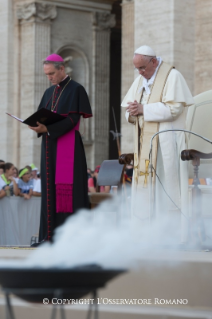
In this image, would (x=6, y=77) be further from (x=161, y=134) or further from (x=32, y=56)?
(x=161, y=134)

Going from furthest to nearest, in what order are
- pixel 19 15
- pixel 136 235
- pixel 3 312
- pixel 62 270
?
1. pixel 19 15
2. pixel 3 312
3. pixel 136 235
4. pixel 62 270

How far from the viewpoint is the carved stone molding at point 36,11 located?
1706 cm

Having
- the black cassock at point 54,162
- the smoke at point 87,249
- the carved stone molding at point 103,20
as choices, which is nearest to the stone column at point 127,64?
the carved stone molding at point 103,20

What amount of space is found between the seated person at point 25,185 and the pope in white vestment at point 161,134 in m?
5.48

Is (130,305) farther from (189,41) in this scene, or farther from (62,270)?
(189,41)

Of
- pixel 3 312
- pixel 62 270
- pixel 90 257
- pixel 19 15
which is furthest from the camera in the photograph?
pixel 19 15

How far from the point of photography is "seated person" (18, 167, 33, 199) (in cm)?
1199

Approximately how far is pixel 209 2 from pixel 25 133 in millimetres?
6663

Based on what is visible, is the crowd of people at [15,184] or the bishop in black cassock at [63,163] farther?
the crowd of people at [15,184]

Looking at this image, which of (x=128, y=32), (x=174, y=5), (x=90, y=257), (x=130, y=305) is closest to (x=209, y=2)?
(x=174, y=5)

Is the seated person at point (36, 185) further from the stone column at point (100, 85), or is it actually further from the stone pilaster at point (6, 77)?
the stone column at point (100, 85)

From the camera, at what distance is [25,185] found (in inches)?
484

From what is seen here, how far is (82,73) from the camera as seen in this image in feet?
59.0

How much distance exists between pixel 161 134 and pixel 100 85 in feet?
38.3
